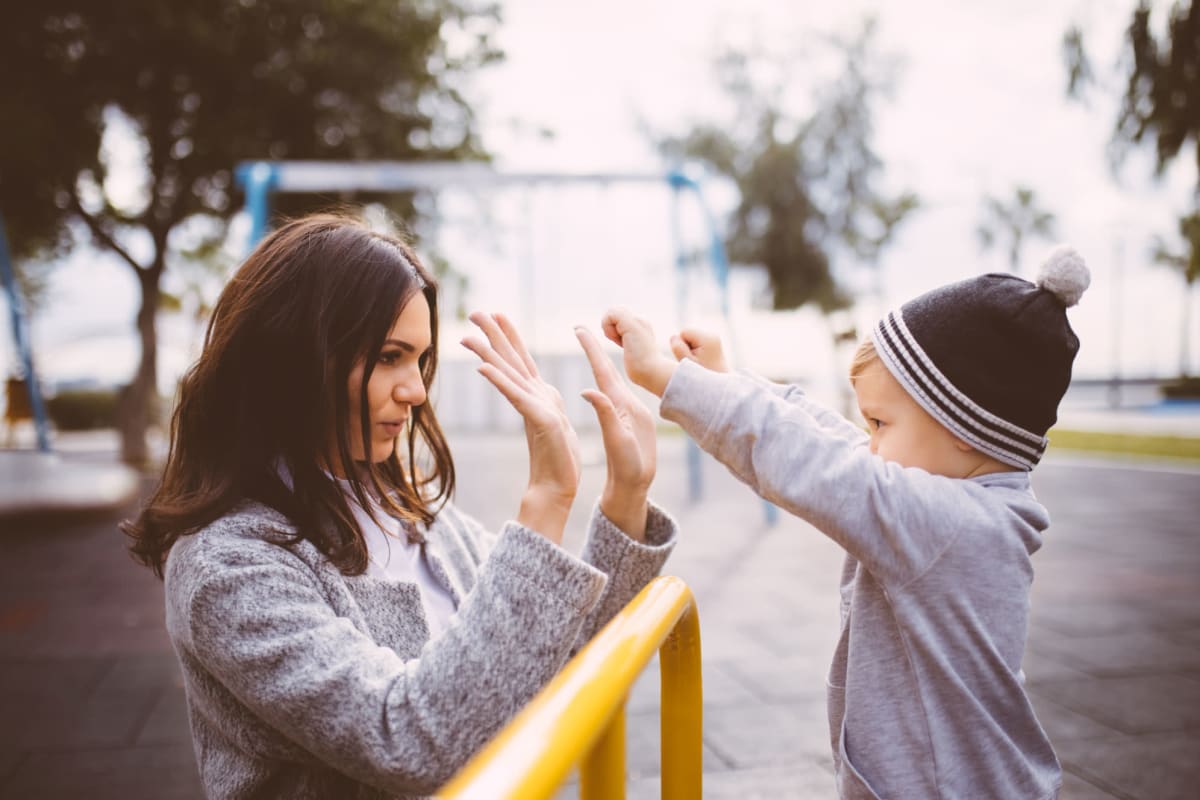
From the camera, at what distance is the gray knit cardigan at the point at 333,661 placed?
1046 millimetres

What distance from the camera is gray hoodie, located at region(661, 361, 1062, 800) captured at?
1.20 m

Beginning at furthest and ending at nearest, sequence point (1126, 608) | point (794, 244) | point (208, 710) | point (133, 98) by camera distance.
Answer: point (794, 244)
point (133, 98)
point (1126, 608)
point (208, 710)

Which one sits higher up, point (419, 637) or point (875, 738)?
point (419, 637)

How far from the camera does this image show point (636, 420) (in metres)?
1.44

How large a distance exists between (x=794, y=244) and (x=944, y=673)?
17.2 meters

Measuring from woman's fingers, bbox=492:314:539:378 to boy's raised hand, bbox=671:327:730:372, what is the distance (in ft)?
0.94

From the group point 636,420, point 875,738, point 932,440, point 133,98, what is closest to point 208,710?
point 636,420

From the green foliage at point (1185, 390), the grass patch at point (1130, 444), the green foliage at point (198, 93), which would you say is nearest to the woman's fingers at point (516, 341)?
the green foliage at point (198, 93)

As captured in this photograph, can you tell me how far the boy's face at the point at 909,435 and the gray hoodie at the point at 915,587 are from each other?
0.05m

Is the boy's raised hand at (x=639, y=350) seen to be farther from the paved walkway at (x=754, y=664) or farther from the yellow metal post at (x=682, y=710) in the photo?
the paved walkway at (x=754, y=664)

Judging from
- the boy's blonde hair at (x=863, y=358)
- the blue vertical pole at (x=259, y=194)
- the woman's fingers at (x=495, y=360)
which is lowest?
the boy's blonde hair at (x=863, y=358)

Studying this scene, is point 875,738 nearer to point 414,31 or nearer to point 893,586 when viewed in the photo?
point 893,586

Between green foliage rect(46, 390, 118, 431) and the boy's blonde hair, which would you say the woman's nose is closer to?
the boy's blonde hair

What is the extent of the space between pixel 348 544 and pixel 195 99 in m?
10.7
